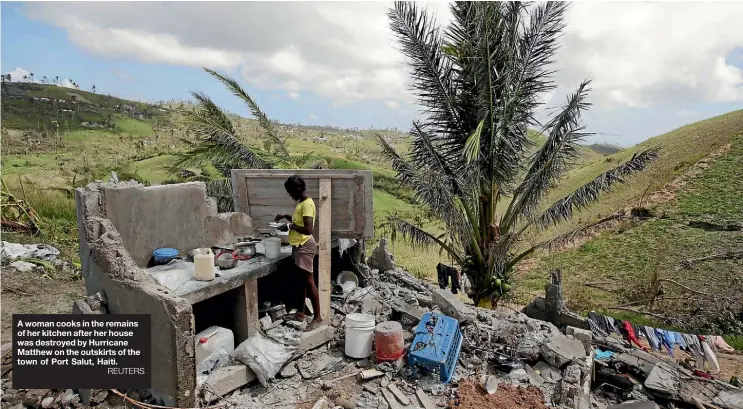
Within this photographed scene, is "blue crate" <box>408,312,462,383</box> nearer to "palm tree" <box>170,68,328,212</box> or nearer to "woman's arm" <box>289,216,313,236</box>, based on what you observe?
"woman's arm" <box>289,216,313,236</box>

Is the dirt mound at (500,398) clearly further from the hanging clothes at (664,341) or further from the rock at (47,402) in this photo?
the hanging clothes at (664,341)

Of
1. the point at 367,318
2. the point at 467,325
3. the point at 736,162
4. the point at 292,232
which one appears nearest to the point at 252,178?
the point at 292,232

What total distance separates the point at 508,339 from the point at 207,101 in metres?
8.04

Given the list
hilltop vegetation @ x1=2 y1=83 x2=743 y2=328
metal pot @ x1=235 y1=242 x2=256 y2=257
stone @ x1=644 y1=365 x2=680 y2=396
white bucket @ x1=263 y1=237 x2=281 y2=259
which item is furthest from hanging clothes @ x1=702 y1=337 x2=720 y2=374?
metal pot @ x1=235 y1=242 x2=256 y2=257

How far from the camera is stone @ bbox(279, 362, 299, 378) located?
4.92 meters

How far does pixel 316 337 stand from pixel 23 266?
7.39 m

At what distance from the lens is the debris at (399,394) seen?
14.9ft

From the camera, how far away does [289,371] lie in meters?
4.97

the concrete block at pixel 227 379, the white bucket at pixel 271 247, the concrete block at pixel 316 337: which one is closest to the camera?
the concrete block at pixel 227 379

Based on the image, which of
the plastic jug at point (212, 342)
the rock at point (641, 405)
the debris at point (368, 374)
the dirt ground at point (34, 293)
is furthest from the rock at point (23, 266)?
the rock at point (641, 405)

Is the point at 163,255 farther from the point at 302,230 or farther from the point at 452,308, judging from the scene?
the point at 452,308

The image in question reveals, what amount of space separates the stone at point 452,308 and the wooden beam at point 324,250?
1734 millimetres

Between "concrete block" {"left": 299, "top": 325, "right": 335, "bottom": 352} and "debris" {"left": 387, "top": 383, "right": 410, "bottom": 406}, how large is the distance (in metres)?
1.13

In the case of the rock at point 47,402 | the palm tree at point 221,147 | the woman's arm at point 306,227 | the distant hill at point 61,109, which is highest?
the distant hill at point 61,109
